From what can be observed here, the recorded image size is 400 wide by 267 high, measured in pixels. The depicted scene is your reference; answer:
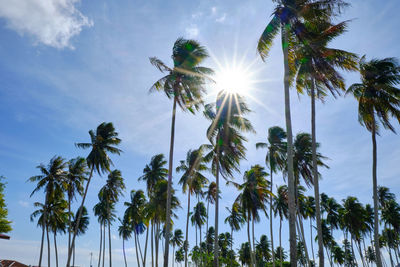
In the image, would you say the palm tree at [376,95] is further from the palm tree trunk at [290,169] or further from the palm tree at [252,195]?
the palm tree at [252,195]

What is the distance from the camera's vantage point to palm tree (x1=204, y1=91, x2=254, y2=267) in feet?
71.3

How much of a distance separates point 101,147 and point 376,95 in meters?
28.4

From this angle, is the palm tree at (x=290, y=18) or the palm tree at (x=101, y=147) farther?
the palm tree at (x=101, y=147)

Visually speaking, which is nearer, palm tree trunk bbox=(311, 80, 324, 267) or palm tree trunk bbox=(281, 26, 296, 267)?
palm tree trunk bbox=(281, 26, 296, 267)

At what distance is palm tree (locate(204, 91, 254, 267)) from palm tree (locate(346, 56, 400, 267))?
27.0ft

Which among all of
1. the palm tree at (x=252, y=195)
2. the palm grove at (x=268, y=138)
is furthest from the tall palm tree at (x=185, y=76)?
the palm tree at (x=252, y=195)

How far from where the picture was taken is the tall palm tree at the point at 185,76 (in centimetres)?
1869

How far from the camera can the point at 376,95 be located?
16984 millimetres

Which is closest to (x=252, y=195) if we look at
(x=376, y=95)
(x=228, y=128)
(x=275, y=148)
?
(x=275, y=148)

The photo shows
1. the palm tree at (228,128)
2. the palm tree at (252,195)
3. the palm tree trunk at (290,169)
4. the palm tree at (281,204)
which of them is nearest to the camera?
the palm tree trunk at (290,169)

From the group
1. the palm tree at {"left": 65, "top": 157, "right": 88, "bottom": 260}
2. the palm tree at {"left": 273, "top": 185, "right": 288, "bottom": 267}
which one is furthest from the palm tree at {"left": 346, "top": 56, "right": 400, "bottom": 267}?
the palm tree at {"left": 65, "top": 157, "right": 88, "bottom": 260}

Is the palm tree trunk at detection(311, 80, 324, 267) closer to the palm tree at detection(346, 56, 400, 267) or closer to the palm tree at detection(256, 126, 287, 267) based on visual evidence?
the palm tree at detection(346, 56, 400, 267)

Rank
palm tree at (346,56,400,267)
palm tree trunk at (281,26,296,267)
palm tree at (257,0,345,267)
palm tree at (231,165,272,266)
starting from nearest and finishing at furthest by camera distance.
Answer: palm tree trunk at (281,26,296,267) < palm tree at (257,0,345,267) < palm tree at (346,56,400,267) < palm tree at (231,165,272,266)

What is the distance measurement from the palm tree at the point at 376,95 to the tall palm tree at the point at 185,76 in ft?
34.2
